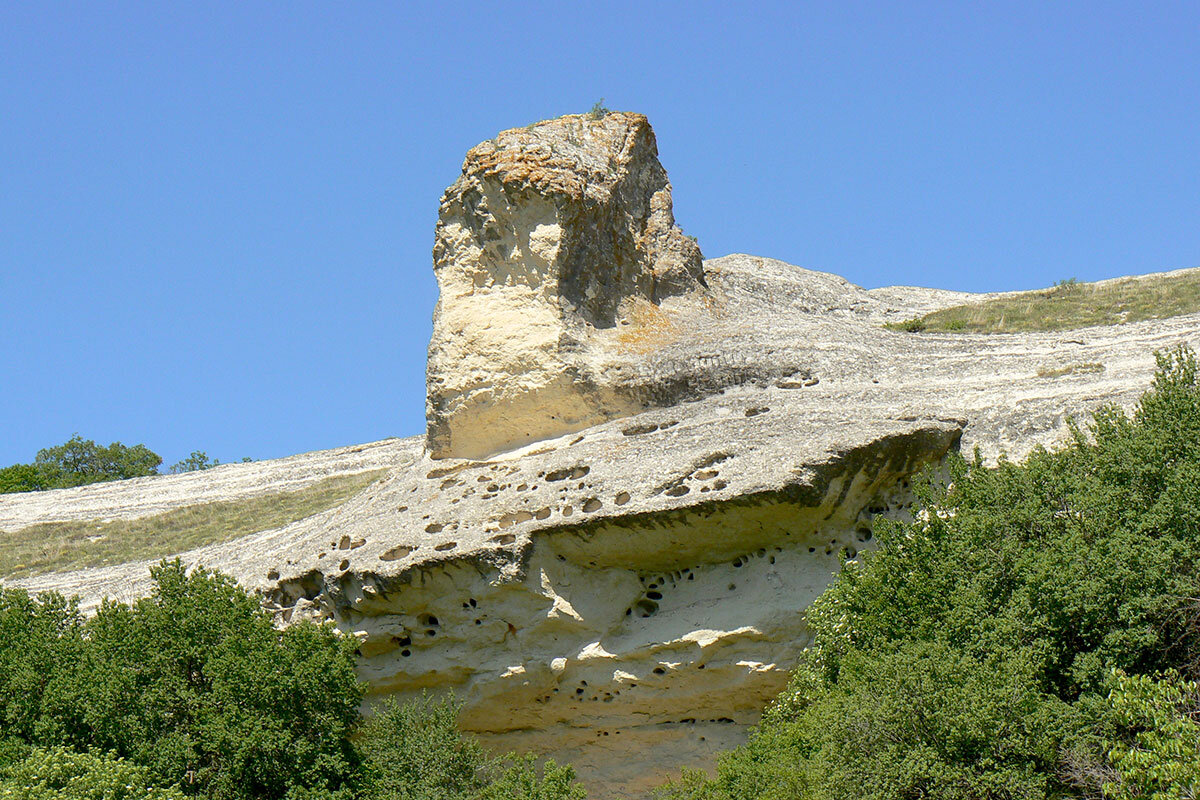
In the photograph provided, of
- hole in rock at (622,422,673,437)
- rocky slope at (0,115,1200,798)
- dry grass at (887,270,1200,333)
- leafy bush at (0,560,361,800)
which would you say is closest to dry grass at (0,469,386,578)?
rocky slope at (0,115,1200,798)

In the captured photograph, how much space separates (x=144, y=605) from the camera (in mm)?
22172

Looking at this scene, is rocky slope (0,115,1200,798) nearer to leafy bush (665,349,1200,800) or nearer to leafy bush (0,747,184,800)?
leafy bush (665,349,1200,800)

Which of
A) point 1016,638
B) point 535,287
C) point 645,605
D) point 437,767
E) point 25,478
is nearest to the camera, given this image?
point 1016,638

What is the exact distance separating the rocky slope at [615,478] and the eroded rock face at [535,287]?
2.2 inches

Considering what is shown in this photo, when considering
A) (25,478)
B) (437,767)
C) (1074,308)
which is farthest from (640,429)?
(25,478)

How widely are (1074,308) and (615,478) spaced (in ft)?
52.3

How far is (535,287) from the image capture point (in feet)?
90.4

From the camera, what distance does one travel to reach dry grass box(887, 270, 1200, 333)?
30.0 meters

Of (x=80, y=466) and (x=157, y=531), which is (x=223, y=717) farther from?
(x=80, y=466)

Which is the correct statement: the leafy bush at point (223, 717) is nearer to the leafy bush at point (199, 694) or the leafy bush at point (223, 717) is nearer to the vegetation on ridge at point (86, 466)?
the leafy bush at point (199, 694)

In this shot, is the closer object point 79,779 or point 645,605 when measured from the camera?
point 79,779

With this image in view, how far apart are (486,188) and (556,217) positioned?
183cm

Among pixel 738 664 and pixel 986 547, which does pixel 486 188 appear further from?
pixel 986 547

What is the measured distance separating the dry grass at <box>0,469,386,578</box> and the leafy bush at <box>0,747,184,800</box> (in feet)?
49.5
